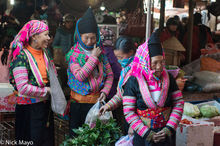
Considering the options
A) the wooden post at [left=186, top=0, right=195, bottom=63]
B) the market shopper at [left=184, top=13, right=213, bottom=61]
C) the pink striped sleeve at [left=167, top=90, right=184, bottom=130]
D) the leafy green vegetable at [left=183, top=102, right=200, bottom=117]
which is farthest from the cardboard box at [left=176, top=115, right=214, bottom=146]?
the market shopper at [left=184, top=13, right=213, bottom=61]

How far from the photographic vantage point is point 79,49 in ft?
10.6

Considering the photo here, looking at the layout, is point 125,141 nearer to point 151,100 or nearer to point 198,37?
point 151,100

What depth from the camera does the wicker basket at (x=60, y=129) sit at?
384 cm

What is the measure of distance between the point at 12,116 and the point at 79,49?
4.99 feet

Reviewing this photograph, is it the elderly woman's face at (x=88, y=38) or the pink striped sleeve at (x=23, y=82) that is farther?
the elderly woman's face at (x=88, y=38)

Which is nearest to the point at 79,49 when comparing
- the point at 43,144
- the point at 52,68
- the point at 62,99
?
the point at 52,68

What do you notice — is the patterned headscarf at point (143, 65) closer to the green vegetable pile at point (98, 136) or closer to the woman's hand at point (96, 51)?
the green vegetable pile at point (98, 136)

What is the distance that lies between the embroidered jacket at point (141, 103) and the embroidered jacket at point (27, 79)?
1050 millimetres

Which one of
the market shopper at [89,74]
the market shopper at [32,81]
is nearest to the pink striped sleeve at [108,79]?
the market shopper at [89,74]

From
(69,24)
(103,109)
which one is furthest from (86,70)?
(69,24)

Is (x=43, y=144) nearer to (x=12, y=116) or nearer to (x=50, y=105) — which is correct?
(x=50, y=105)

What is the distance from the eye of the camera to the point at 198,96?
5.12m

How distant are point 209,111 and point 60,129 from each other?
7.21 ft

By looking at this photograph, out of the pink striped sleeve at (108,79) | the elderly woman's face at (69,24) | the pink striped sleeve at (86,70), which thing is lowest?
the pink striped sleeve at (108,79)
